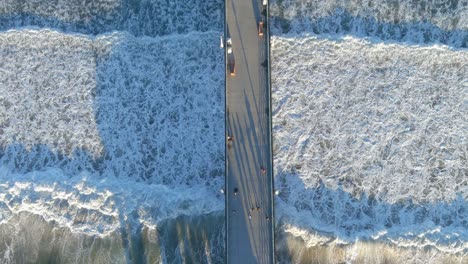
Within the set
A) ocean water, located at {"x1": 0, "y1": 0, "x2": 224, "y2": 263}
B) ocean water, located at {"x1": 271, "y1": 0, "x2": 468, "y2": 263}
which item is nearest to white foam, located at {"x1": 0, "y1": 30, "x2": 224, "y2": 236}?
ocean water, located at {"x1": 0, "y1": 0, "x2": 224, "y2": 263}

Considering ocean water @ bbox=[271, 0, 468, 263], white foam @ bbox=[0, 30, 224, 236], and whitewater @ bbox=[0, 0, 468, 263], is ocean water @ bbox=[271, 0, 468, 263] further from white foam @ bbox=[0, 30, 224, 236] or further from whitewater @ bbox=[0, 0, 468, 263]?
white foam @ bbox=[0, 30, 224, 236]

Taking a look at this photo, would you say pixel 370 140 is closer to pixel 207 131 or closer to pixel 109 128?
pixel 207 131

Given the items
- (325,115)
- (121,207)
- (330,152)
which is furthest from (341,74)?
(121,207)

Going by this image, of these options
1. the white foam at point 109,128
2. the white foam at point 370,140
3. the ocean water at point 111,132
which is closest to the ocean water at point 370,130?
the white foam at point 370,140

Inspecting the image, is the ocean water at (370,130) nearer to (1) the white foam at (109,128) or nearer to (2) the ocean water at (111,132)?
Result: (2) the ocean water at (111,132)

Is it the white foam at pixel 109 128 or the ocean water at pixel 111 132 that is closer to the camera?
the ocean water at pixel 111 132

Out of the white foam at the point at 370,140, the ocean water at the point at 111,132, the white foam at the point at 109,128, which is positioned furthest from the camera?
the white foam at the point at 109,128
